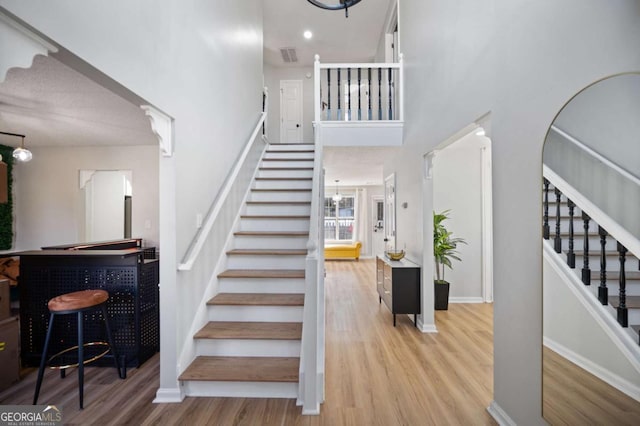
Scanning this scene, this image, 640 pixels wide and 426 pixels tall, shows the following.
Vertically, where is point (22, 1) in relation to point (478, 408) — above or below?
above

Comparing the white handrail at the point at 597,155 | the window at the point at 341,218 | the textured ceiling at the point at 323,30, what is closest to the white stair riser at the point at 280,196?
the white handrail at the point at 597,155

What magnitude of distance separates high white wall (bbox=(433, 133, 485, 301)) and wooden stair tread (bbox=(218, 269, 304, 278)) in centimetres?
327

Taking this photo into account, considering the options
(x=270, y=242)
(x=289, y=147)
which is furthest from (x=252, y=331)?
(x=289, y=147)

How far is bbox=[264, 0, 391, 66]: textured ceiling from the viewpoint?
5570 millimetres

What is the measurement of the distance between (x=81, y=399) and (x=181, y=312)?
0.89 meters

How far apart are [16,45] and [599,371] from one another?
8.97 feet

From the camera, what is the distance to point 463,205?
5.06 metres

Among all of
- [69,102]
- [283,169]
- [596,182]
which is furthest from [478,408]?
[69,102]

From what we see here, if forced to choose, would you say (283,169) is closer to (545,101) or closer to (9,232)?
(545,101)

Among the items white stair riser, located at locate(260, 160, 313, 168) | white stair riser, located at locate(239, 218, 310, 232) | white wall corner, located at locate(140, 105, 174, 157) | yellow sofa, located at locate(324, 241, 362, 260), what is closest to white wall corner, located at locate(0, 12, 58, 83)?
white wall corner, located at locate(140, 105, 174, 157)

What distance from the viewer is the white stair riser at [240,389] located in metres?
2.19

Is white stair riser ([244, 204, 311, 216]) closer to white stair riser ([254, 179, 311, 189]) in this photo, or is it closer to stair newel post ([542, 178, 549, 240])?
white stair riser ([254, 179, 311, 189])

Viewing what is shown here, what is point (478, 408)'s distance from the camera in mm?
2152

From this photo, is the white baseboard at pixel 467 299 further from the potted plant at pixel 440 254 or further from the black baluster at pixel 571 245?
the black baluster at pixel 571 245
